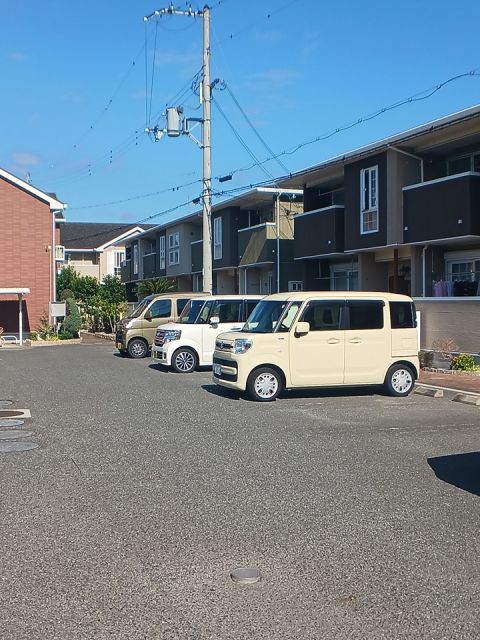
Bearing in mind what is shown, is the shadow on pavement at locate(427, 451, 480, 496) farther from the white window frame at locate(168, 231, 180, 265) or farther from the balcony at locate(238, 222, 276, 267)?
the white window frame at locate(168, 231, 180, 265)

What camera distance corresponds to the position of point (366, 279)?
2555cm

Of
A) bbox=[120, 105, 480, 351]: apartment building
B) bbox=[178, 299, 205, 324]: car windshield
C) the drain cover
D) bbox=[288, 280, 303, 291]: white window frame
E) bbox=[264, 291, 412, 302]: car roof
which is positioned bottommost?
the drain cover

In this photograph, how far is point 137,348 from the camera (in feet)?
78.6

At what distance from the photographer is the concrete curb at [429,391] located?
14.4 meters

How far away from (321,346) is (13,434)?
598 cm

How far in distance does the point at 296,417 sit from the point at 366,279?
14.5 meters

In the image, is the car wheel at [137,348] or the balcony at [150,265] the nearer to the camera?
the car wheel at [137,348]

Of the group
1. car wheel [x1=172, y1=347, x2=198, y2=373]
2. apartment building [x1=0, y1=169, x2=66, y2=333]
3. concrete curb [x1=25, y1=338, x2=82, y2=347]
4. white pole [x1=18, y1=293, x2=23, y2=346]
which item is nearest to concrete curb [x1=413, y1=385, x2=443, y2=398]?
car wheel [x1=172, y1=347, x2=198, y2=373]

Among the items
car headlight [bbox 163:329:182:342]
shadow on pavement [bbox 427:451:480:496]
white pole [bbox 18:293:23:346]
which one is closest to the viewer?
shadow on pavement [bbox 427:451:480:496]

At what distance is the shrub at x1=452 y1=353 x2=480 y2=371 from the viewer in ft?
56.0

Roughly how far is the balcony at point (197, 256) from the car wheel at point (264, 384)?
27.1m

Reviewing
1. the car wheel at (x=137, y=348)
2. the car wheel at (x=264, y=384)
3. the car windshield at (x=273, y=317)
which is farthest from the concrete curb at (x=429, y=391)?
the car wheel at (x=137, y=348)

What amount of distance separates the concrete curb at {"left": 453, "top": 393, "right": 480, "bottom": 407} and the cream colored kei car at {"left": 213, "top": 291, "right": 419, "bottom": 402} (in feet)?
3.21

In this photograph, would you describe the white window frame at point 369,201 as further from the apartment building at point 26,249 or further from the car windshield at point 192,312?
the apartment building at point 26,249
